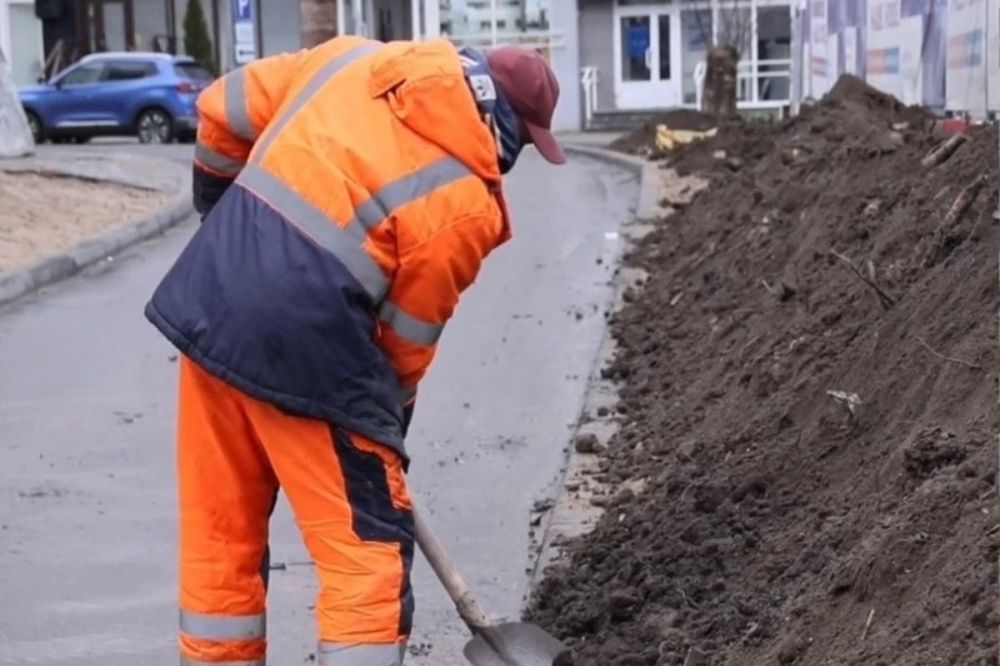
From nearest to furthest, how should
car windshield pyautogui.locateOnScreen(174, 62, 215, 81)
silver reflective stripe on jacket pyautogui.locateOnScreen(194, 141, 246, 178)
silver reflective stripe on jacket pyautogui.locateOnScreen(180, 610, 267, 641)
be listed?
silver reflective stripe on jacket pyautogui.locateOnScreen(180, 610, 267, 641) < silver reflective stripe on jacket pyautogui.locateOnScreen(194, 141, 246, 178) < car windshield pyautogui.locateOnScreen(174, 62, 215, 81)

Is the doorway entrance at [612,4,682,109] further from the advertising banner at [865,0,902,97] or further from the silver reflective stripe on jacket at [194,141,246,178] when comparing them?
the silver reflective stripe on jacket at [194,141,246,178]

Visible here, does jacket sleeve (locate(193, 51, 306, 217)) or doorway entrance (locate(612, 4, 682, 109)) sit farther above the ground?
jacket sleeve (locate(193, 51, 306, 217))

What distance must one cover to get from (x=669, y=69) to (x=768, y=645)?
3679cm

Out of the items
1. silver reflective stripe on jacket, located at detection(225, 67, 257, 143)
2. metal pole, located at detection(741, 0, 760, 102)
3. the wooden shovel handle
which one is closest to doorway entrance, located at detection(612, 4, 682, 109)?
metal pole, located at detection(741, 0, 760, 102)

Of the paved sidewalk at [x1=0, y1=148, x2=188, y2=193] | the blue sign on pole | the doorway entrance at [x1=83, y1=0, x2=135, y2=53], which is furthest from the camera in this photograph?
the doorway entrance at [x1=83, y1=0, x2=135, y2=53]

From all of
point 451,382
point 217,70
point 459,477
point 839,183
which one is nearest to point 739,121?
point 839,183

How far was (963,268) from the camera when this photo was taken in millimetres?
6266

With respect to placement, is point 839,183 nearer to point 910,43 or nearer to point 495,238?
point 910,43

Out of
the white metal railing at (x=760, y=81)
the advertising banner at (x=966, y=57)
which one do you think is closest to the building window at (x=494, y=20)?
the white metal railing at (x=760, y=81)

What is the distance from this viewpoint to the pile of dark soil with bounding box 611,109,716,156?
26.5m

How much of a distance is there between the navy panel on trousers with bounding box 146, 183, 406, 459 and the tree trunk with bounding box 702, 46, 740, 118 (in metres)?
23.8

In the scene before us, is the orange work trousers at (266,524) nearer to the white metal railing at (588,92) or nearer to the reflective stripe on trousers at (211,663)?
the reflective stripe on trousers at (211,663)

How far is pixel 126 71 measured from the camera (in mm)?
34156

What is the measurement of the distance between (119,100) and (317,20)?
1864 centimetres
